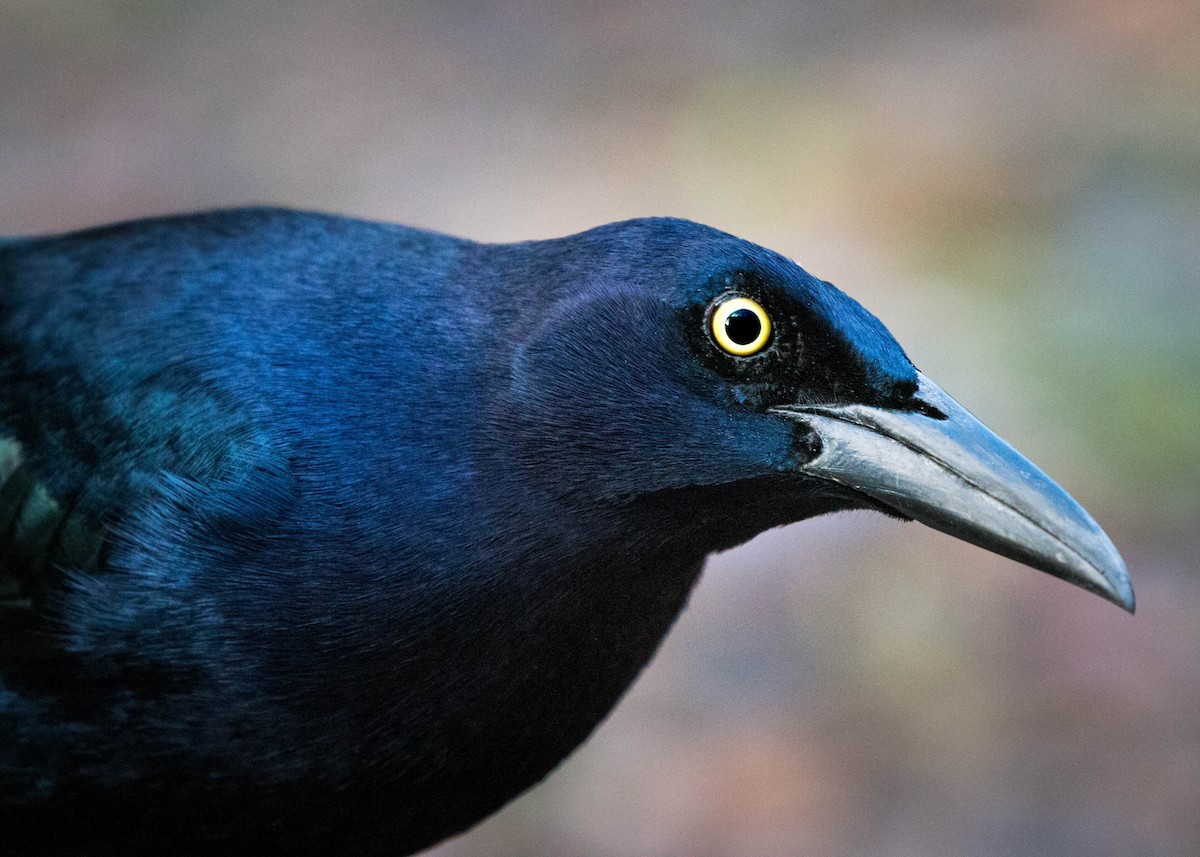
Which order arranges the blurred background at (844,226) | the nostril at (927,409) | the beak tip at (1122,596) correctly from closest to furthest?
1. the beak tip at (1122,596)
2. the nostril at (927,409)
3. the blurred background at (844,226)

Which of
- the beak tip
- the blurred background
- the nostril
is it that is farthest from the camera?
the blurred background

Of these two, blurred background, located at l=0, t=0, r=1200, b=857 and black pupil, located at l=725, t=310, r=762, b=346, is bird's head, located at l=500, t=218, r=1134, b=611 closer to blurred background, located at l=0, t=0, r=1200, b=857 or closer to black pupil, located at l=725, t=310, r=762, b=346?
black pupil, located at l=725, t=310, r=762, b=346

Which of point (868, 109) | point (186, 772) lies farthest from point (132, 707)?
point (868, 109)

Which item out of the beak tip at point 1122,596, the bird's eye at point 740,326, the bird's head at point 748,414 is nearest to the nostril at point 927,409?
the bird's head at point 748,414

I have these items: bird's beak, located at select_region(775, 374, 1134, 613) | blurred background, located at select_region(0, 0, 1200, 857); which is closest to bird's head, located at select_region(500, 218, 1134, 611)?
bird's beak, located at select_region(775, 374, 1134, 613)

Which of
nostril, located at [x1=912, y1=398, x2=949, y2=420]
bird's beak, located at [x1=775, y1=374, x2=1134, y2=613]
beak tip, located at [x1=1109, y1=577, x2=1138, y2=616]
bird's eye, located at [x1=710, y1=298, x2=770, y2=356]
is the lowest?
beak tip, located at [x1=1109, y1=577, x2=1138, y2=616]

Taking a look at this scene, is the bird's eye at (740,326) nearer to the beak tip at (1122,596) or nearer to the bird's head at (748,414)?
the bird's head at (748,414)

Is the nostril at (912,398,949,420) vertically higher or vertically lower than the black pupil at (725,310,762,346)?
lower

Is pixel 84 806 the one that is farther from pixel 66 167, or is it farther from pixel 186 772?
pixel 66 167
